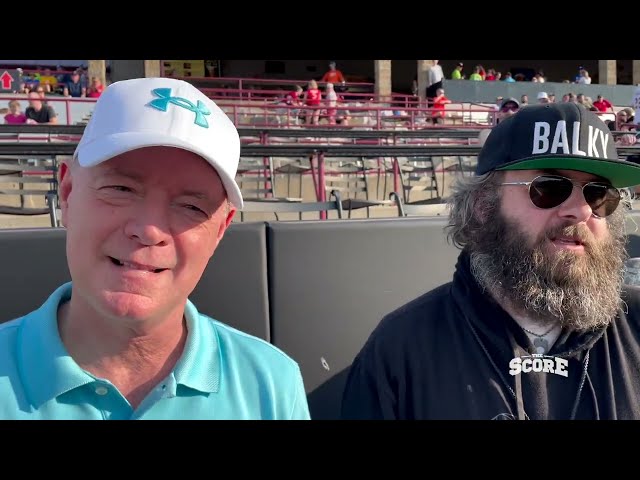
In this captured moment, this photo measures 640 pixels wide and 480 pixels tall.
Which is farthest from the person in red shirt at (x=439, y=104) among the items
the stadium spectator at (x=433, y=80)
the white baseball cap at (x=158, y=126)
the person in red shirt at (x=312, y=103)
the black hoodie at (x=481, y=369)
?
the white baseball cap at (x=158, y=126)

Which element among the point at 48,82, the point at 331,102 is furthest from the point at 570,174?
the point at 48,82

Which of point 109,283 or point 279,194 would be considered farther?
point 279,194

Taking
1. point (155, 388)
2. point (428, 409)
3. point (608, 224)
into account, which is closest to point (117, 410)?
point (155, 388)

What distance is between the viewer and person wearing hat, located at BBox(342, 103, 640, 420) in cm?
168

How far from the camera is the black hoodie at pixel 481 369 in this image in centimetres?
167

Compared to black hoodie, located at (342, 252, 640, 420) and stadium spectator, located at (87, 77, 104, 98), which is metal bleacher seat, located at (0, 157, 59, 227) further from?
stadium spectator, located at (87, 77, 104, 98)

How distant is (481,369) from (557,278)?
0.35m

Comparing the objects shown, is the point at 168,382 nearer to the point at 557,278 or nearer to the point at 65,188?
the point at 65,188

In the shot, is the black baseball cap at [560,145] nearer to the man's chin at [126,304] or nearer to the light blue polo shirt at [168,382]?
the light blue polo shirt at [168,382]

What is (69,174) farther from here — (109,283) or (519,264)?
(519,264)
